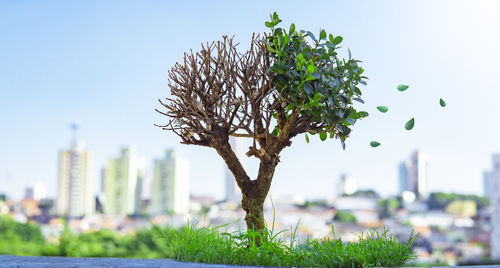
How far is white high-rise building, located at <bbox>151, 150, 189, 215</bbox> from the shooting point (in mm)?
27391

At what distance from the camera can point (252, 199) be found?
2525mm

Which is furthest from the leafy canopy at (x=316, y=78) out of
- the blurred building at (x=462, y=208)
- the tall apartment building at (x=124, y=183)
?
the blurred building at (x=462, y=208)

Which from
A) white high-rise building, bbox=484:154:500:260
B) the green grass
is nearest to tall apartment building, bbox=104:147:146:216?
white high-rise building, bbox=484:154:500:260

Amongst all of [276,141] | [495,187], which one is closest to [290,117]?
[276,141]

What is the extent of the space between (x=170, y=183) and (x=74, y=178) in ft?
39.8

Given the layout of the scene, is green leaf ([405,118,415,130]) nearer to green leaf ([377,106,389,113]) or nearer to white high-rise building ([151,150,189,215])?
green leaf ([377,106,389,113])

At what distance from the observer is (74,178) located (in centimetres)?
3575

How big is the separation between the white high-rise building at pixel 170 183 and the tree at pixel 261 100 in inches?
972

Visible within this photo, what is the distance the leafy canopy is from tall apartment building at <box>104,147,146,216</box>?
28488mm

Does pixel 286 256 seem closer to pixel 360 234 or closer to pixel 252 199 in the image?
pixel 252 199

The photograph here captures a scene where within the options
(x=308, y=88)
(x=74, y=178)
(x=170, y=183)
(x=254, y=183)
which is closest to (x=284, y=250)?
(x=254, y=183)

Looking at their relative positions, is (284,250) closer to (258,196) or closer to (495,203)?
(258,196)

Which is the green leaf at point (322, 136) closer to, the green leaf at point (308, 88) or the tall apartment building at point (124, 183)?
the green leaf at point (308, 88)

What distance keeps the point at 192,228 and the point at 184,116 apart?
2.04ft
